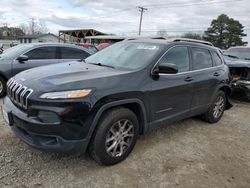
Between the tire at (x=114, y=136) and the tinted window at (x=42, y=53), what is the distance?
470cm

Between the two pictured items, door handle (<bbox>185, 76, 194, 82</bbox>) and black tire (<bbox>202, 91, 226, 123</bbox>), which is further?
black tire (<bbox>202, 91, 226, 123</bbox>)

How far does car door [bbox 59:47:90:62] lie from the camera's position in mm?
7762

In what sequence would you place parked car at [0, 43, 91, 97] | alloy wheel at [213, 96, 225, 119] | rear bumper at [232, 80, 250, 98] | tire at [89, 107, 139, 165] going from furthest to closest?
rear bumper at [232, 80, 250, 98] < parked car at [0, 43, 91, 97] < alloy wheel at [213, 96, 225, 119] < tire at [89, 107, 139, 165]

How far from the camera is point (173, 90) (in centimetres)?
414

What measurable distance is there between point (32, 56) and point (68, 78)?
4447 millimetres

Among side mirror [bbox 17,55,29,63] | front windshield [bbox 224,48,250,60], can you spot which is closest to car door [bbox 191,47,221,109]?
side mirror [bbox 17,55,29,63]

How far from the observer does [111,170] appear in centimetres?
343

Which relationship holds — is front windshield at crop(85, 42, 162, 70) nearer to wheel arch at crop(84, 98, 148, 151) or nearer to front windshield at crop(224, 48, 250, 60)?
wheel arch at crop(84, 98, 148, 151)

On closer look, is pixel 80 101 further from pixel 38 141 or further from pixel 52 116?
pixel 38 141

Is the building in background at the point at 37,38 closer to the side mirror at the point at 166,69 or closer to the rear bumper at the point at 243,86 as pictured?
the rear bumper at the point at 243,86

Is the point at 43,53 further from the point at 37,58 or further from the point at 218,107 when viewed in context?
the point at 218,107

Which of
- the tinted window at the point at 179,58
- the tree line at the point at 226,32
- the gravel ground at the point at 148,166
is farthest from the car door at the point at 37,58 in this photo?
the tree line at the point at 226,32

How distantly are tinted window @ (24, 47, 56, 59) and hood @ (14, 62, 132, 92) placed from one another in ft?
12.2

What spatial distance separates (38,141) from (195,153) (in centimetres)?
Result: 244
